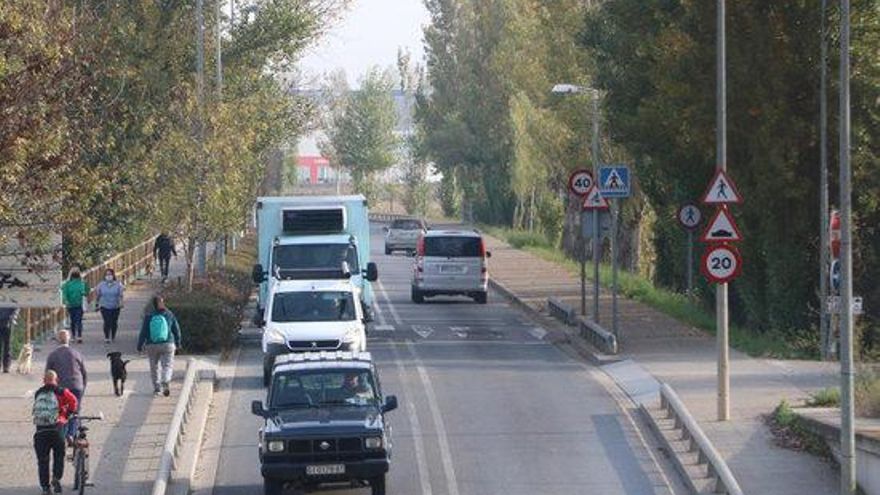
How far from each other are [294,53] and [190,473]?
38117mm

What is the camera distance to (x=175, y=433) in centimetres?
2397

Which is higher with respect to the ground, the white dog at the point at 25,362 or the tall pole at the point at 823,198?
the tall pole at the point at 823,198

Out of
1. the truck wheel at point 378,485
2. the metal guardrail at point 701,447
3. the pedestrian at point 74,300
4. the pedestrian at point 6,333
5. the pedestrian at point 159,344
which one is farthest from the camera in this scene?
the pedestrian at point 74,300

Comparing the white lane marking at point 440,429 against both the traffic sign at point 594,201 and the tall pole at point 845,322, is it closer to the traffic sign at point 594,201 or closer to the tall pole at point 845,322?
the tall pole at point 845,322

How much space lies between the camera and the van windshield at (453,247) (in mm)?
49594

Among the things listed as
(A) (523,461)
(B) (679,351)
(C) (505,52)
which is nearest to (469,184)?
(C) (505,52)

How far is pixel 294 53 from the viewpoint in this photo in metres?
60.1

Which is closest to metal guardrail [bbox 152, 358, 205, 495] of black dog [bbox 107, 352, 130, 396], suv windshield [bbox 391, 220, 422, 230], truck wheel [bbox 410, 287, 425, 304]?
black dog [bbox 107, 352, 130, 396]

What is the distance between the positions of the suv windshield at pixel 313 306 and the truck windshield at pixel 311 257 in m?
6.08

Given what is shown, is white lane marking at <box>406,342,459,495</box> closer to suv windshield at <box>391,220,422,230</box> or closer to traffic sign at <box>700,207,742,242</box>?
traffic sign at <box>700,207,742,242</box>

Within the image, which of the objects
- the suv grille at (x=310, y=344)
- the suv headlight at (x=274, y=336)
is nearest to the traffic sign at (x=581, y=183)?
the suv grille at (x=310, y=344)

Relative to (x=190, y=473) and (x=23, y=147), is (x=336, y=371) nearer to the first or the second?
(x=190, y=473)

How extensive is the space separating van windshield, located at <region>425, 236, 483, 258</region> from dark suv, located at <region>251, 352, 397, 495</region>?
Answer: 2748 centimetres

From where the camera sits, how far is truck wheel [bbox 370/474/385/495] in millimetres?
21094
